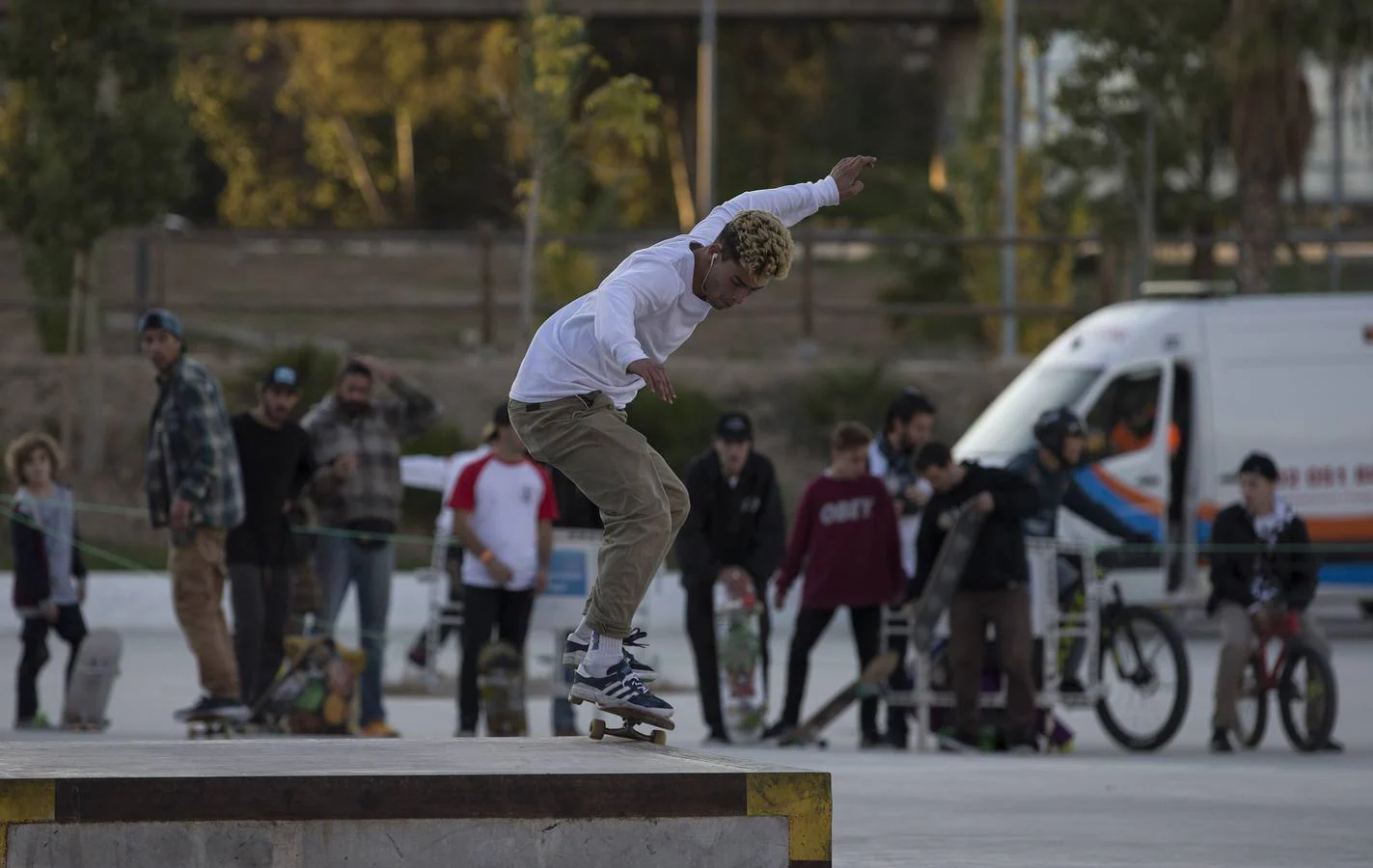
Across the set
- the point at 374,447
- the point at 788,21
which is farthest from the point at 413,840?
the point at 788,21

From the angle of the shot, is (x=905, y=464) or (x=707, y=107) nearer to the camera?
(x=905, y=464)

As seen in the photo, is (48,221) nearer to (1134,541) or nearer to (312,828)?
(1134,541)

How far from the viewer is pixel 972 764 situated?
1126 centimetres

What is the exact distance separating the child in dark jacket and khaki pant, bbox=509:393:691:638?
5960 millimetres

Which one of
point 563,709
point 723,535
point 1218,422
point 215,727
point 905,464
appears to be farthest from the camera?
point 1218,422

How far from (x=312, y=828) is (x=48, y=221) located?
1849 centimetres

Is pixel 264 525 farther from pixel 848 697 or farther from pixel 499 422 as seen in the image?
pixel 848 697

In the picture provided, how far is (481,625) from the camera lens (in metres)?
12.1

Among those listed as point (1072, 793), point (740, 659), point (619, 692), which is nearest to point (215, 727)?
point (740, 659)

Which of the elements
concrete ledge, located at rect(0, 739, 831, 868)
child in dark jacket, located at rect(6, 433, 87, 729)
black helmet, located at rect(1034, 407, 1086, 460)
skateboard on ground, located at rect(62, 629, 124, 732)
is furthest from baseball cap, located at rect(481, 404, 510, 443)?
concrete ledge, located at rect(0, 739, 831, 868)

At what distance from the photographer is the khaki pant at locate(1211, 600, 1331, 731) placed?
39.8 ft

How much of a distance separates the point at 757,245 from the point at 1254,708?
21.8ft

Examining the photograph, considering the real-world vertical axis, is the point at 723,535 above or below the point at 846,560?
above

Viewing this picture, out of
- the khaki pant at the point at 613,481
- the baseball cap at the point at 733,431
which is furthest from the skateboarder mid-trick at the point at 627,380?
the baseball cap at the point at 733,431
